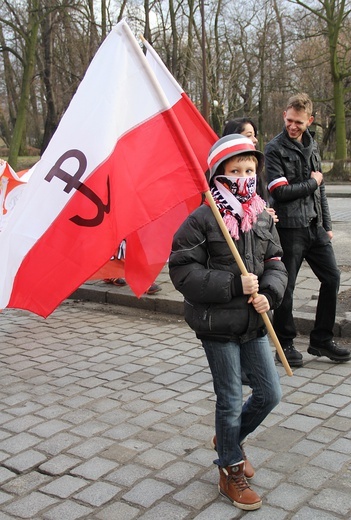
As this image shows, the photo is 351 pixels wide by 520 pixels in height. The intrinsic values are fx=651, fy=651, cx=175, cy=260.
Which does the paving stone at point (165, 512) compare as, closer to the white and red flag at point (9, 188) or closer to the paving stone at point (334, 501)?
the paving stone at point (334, 501)

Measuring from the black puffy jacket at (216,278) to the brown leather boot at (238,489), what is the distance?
663mm

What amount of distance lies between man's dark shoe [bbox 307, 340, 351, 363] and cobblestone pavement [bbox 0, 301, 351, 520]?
2.9 inches

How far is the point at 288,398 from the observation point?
4.58 meters

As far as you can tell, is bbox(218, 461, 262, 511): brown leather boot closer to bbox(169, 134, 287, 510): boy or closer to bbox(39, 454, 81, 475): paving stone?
bbox(169, 134, 287, 510): boy

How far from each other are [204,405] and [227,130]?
2.04 meters

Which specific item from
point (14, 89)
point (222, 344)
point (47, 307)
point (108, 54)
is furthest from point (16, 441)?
point (14, 89)

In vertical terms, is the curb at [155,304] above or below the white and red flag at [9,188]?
below

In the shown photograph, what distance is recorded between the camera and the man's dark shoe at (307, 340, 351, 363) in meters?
5.29

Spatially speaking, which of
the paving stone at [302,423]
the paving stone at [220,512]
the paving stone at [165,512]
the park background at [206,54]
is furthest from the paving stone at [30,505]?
the park background at [206,54]

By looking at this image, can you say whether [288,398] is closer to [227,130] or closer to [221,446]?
[221,446]

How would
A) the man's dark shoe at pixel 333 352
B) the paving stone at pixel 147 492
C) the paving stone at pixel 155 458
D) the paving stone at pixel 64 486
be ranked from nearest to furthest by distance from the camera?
the paving stone at pixel 147 492 < the paving stone at pixel 64 486 < the paving stone at pixel 155 458 < the man's dark shoe at pixel 333 352

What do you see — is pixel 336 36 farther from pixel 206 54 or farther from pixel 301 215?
pixel 301 215

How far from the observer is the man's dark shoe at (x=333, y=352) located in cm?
529

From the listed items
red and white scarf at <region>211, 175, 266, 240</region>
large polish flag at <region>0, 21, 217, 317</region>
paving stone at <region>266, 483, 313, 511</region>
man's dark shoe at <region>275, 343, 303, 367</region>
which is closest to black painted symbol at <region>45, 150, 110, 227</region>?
large polish flag at <region>0, 21, 217, 317</region>
